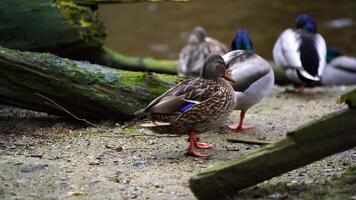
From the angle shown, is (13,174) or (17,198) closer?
(17,198)

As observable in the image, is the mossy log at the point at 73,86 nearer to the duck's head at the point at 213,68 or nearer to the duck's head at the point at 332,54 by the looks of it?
the duck's head at the point at 213,68

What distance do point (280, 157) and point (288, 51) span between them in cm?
499

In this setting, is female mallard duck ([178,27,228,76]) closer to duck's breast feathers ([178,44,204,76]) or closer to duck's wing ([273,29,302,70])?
duck's breast feathers ([178,44,204,76])

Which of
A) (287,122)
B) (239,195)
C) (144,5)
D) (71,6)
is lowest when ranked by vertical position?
(144,5)

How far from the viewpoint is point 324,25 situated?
Result: 54.5 ft

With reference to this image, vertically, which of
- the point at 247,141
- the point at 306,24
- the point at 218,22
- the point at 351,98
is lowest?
the point at 218,22

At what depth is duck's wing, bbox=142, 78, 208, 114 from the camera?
5398 mm

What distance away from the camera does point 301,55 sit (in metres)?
8.86

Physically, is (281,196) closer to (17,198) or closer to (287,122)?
(17,198)

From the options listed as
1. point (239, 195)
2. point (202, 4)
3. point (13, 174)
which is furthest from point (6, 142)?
point (202, 4)

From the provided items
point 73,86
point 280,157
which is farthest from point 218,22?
point 280,157

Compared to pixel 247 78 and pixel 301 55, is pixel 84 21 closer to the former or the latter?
pixel 247 78

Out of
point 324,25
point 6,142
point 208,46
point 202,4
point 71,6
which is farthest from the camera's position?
point 202,4

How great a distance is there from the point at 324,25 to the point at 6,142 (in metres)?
12.0
